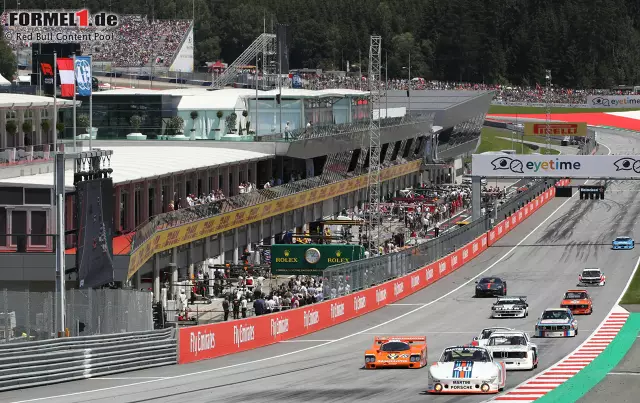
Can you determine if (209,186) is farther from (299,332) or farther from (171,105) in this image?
(299,332)

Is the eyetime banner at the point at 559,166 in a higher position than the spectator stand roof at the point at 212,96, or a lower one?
lower

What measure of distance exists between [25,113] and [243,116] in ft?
104

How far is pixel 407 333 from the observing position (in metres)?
50.6

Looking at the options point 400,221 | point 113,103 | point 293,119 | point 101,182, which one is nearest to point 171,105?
point 113,103

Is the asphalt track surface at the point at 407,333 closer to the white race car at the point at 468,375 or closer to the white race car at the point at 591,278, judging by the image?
the white race car at the point at 468,375

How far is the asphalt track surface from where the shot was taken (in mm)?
33688

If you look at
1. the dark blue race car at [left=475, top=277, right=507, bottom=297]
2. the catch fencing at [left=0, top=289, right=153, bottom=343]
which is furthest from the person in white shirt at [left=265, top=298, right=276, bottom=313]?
the dark blue race car at [left=475, top=277, right=507, bottom=297]

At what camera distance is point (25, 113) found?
57312mm

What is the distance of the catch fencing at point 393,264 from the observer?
178 ft

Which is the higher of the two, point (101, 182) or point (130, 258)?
point (101, 182)

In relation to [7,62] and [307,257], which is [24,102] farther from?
[7,62]

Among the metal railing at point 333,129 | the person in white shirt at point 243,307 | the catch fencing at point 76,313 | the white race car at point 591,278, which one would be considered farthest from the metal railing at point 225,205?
the white race car at point 591,278

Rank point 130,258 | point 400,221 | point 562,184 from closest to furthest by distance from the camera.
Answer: point 130,258, point 400,221, point 562,184

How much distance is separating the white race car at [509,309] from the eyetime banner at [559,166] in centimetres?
3208
